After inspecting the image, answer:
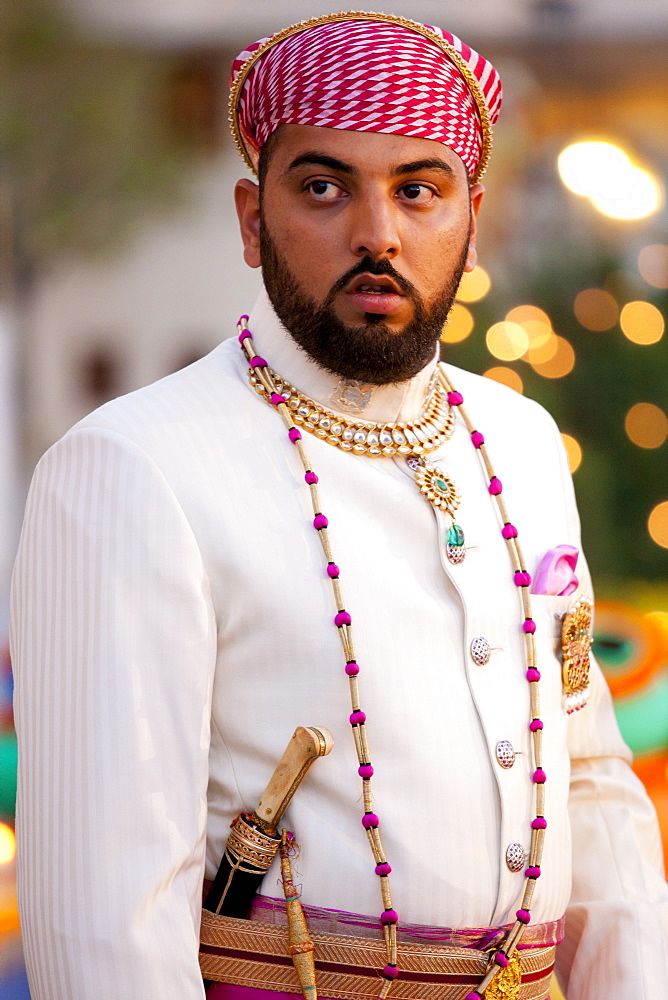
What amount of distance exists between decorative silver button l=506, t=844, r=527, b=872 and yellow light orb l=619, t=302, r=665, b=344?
2343 mm

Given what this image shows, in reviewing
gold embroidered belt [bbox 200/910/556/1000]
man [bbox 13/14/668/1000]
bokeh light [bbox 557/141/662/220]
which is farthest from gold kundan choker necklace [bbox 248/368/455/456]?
bokeh light [bbox 557/141/662/220]

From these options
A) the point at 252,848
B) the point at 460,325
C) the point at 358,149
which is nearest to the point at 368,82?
the point at 358,149

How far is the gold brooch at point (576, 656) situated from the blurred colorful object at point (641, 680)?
1.92m

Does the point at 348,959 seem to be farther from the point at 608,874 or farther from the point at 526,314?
the point at 526,314

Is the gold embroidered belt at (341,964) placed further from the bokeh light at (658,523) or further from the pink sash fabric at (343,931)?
the bokeh light at (658,523)

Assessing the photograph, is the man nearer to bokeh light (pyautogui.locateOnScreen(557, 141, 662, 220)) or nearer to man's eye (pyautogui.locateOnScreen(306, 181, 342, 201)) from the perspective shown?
man's eye (pyautogui.locateOnScreen(306, 181, 342, 201))

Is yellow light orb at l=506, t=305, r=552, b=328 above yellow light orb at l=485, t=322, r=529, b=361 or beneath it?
above

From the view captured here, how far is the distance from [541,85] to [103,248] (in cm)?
143

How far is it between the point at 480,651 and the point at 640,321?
2301 mm

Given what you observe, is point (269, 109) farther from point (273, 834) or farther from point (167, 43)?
point (167, 43)

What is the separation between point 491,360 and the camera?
3535 mm

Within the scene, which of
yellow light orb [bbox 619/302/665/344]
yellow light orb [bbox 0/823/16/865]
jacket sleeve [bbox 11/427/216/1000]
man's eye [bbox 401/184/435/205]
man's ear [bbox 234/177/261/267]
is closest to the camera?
jacket sleeve [bbox 11/427/216/1000]

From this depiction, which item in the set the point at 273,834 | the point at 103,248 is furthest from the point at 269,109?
the point at 103,248

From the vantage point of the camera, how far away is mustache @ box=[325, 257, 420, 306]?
143 cm
